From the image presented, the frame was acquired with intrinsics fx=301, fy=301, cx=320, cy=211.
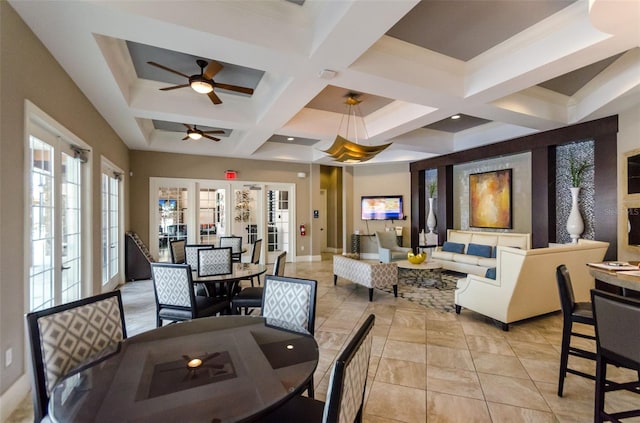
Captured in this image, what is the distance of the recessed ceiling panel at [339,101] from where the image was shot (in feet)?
15.0

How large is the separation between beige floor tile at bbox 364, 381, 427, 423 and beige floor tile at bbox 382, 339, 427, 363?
20.5 inches

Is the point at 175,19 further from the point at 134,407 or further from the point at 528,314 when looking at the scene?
the point at 528,314

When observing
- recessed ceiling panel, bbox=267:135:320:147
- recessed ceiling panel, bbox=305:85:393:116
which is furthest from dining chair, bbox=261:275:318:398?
recessed ceiling panel, bbox=267:135:320:147

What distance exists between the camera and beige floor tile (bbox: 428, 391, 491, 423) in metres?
2.07

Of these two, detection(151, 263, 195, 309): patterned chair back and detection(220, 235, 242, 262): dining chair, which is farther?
detection(220, 235, 242, 262): dining chair

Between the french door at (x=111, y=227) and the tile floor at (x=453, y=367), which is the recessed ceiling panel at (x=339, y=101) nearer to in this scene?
the tile floor at (x=453, y=367)

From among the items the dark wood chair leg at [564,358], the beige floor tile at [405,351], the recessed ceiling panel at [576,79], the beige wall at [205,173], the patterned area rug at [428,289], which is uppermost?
the recessed ceiling panel at [576,79]

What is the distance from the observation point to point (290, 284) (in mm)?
2277

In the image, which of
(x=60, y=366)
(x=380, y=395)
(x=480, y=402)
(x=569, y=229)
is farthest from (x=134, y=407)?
(x=569, y=229)

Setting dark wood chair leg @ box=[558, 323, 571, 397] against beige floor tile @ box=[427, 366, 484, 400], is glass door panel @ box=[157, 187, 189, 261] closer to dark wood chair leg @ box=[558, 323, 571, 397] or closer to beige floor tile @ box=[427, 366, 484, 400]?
beige floor tile @ box=[427, 366, 484, 400]

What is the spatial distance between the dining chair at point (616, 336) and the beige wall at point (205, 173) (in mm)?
7204

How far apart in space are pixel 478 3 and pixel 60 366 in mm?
3918

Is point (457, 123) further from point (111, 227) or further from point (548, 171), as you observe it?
point (111, 227)

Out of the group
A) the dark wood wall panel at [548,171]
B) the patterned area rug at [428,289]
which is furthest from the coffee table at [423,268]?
the dark wood wall panel at [548,171]
